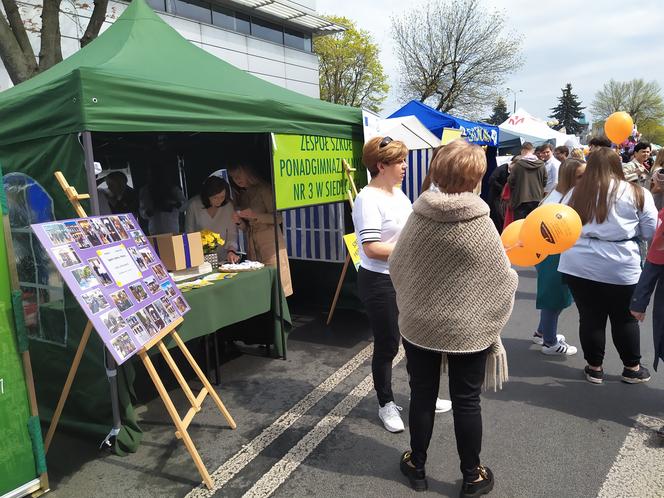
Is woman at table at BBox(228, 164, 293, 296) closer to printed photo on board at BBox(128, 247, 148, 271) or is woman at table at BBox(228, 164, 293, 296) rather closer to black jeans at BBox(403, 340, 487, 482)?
printed photo on board at BBox(128, 247, 148, 271)

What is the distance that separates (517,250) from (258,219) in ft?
8.21

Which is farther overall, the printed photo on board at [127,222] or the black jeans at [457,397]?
the printed photo on board at [127,222]

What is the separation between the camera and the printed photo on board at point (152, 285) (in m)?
2.58

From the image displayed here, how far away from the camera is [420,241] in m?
1.99

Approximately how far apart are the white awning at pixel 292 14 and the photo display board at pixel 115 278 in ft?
59.3

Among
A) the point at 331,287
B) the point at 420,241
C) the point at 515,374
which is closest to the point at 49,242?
the point at 420,241

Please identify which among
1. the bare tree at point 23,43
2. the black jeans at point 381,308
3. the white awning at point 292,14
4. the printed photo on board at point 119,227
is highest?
the white awning at point 292,14

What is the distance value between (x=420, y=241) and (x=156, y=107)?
73.0 inches

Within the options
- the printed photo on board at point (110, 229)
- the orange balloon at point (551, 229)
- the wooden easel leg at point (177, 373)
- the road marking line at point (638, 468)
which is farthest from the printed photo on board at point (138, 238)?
the road marking line at point (638, 468)

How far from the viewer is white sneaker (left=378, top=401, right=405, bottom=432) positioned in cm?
288

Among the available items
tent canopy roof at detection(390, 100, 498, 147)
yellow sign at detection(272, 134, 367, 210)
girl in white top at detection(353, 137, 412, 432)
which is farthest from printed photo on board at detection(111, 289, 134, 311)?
tent canopy roof at detection(390, 100, 498, 147)

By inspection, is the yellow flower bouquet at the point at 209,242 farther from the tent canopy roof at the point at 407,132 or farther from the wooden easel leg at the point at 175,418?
the tent canopy roof at the point at 407,132

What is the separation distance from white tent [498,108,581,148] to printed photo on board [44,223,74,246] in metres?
14.5

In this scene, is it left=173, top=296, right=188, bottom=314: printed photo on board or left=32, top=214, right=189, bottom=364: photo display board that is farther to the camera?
left=173, top=296, right=188, bottom=314: printed photo on board
